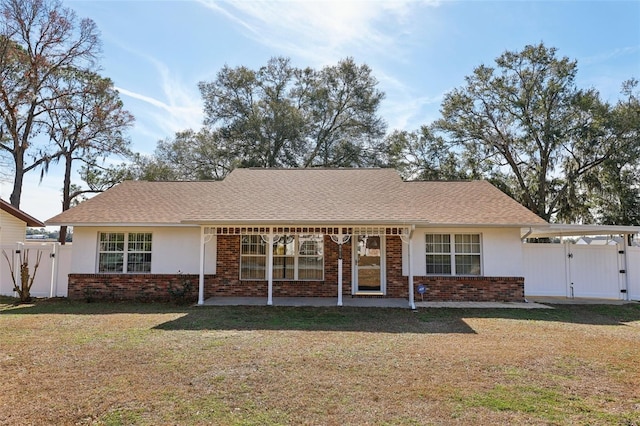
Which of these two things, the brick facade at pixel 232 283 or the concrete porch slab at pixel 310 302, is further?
the brick facade at pixel 232 283

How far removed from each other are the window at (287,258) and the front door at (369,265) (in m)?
1.17

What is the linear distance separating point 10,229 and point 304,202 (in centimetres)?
1268

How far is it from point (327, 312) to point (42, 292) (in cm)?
976

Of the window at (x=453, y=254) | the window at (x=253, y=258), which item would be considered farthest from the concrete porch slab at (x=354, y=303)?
the window at (x=453, y=254)

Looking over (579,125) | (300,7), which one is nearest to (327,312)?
(300,7)

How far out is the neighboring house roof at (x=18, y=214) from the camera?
52.4 feet

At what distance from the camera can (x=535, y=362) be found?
6.28 m

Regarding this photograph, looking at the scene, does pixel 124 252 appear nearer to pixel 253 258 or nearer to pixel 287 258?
pixel 253 258

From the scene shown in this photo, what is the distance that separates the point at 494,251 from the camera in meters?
12.7

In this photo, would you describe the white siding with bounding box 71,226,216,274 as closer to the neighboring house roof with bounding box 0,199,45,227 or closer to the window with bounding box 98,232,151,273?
the window with bounding box 98,232,151,273

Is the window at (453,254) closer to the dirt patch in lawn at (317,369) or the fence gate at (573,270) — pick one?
the fence gate at (573,270)

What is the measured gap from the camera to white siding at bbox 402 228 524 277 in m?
12.7

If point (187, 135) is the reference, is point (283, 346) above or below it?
below

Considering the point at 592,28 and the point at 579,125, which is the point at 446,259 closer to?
the point at 592,28
